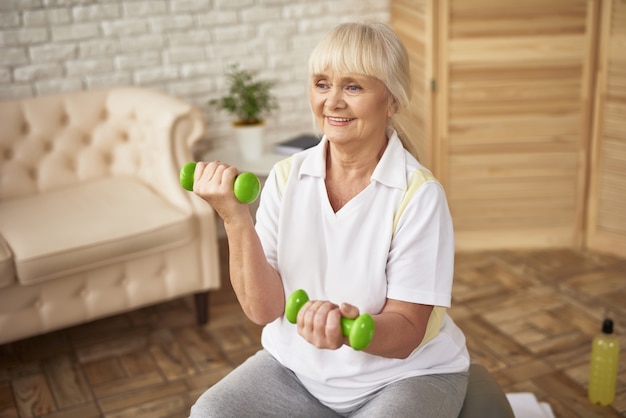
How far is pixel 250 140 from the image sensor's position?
10.1 feet

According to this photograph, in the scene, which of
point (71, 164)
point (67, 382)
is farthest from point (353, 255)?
point (71, 164)

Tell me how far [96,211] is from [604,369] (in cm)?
165

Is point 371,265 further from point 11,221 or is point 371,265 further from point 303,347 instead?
point 11,221

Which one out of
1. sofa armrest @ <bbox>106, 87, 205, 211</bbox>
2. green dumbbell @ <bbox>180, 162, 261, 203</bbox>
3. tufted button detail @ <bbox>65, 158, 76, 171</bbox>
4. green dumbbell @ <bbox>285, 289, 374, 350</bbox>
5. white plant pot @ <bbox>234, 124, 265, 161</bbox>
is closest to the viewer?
green dumbbell @ <bbox>285, 289, 374, 350</bbox>

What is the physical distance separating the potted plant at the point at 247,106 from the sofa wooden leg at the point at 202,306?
62cm

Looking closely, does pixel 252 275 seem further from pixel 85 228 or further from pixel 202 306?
pixel 202 306

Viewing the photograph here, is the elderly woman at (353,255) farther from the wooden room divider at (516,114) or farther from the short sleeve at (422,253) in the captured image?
the wooden room divider at (516,114)

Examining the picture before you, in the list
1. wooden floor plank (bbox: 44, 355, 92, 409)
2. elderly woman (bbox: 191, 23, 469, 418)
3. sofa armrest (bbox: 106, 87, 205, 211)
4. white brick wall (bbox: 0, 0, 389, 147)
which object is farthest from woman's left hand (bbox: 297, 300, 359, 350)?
white brick wall (bbox: 0, 0, 389, 147)

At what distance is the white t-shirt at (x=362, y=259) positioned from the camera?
4.67 ft

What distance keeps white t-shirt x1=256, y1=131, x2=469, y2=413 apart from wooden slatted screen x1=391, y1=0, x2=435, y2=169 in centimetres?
156

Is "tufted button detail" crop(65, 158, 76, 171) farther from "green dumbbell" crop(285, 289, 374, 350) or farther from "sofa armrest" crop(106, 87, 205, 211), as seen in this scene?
"green dumbbell" crop(285, 289, 374, 350)

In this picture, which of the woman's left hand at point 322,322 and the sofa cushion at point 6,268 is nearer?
the woman's left hand at point 322,322

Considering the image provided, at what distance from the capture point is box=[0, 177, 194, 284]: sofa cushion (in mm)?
2391

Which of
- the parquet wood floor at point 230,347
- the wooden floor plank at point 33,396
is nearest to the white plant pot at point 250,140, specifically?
the parquet wood floor at point 230,347
